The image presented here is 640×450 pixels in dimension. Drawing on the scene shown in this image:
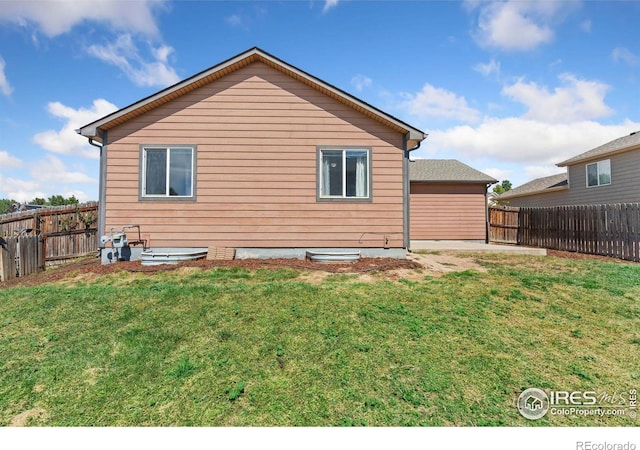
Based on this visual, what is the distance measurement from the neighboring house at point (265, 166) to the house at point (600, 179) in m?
14.0

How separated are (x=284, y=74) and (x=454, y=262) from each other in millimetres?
7164

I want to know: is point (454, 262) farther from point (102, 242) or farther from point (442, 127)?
point (102, 242)

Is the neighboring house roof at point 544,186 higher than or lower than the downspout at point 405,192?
higher

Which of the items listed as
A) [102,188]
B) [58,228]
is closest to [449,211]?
[102,188]

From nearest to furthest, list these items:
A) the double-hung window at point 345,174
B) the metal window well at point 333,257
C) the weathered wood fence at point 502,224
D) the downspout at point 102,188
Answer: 1. the metal window well at point 333,257
2. the downspout at point 102,188
3. the double-hung window at point 345,174
4. the weathered wood fence at point 502,224

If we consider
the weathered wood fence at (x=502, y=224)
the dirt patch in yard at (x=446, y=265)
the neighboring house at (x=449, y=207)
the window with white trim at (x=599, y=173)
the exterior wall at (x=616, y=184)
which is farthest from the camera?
the window with white trim at (x=599, y=173)

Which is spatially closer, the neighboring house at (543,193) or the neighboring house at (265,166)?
the neighboring house at (265,166)

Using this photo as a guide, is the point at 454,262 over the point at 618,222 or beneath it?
beneath

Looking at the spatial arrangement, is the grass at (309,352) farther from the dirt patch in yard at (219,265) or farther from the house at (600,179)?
the house at (600,179)

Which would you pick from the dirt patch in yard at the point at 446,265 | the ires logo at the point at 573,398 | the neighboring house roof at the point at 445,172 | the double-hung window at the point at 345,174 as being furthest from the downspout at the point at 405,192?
the neighboring house roof at the point at 445,172

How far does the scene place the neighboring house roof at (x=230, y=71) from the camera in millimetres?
7707

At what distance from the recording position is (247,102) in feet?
27.1

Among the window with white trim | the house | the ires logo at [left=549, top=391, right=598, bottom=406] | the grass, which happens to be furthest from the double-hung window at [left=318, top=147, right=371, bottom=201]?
the window with white trim
